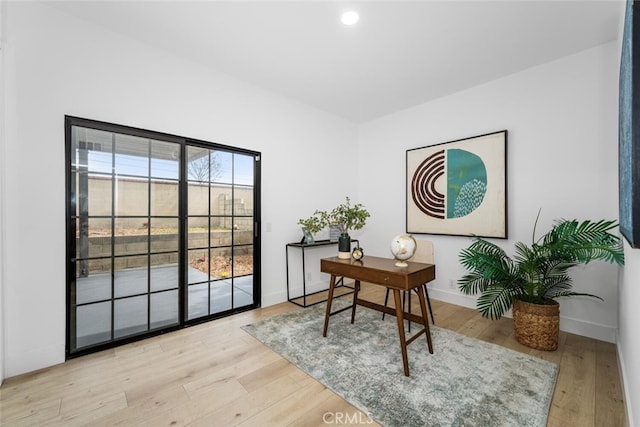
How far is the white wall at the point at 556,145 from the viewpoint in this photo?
8.73 feet

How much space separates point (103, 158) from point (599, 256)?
173 inches

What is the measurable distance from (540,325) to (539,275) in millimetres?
451

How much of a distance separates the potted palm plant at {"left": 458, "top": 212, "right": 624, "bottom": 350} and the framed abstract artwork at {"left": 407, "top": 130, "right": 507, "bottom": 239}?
739mm

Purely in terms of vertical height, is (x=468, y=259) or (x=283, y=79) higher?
(x=283, y=79)

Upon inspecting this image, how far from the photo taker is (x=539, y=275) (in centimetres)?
256

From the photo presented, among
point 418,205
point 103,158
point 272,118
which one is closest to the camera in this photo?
point 103,158

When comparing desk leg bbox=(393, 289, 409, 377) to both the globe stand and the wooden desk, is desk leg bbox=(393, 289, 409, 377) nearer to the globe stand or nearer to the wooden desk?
the wooden desk

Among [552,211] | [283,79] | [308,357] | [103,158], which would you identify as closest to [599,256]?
[552,211]

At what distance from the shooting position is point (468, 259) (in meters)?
2.76

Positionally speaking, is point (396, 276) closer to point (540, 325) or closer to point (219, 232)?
point (540, 325)

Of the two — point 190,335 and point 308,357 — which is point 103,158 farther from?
point 308,357

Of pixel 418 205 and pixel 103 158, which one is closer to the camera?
pixel 103 158

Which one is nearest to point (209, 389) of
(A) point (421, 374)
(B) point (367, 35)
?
(A) point (421, 374)

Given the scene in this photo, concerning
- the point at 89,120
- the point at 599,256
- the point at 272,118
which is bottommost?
the point at 599,256
